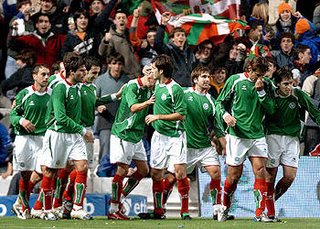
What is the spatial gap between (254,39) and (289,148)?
18.2 feet

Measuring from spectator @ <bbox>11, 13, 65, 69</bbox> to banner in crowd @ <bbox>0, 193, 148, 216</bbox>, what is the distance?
3788 millimetres

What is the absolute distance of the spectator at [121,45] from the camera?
76.5 feet

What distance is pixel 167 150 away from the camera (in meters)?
18.9

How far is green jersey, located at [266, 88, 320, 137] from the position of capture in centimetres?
1822

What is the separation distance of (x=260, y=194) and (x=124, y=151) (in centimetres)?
249

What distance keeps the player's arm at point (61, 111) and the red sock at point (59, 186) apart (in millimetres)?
1448

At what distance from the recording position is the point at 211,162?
19.2 meters

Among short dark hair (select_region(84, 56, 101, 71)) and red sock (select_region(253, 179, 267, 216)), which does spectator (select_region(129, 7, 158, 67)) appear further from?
red sock (select_region(253, 179, 267, 216))

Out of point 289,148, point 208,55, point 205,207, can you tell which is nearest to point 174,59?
point 208,55

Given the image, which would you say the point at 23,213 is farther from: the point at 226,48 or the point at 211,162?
the point at 226,48

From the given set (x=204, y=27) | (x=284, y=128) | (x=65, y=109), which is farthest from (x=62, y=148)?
(x=204, y=27)

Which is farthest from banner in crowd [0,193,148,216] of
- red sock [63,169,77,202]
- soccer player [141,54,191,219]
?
soccer player [141,54,191,219]

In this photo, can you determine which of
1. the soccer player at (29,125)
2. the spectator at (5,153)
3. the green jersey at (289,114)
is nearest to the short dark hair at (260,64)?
the green jersey at (289,114)

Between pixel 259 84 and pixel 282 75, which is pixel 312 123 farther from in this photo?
pixel 259 84
